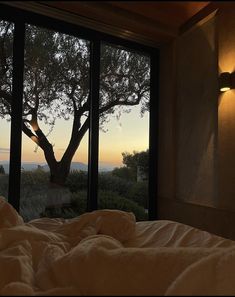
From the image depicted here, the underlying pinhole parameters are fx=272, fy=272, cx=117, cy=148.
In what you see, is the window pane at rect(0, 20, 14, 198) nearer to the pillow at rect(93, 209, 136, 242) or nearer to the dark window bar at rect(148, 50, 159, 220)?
the pillow at rect(93, 209, 136, 242)

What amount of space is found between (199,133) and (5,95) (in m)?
1.79

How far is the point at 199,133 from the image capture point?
2.61m

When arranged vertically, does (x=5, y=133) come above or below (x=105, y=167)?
above

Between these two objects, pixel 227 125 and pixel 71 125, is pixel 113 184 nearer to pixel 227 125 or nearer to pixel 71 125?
pixel 71 125

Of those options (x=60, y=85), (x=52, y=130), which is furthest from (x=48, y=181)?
(x=60, y=85)

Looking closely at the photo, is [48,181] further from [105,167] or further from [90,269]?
[90,269]

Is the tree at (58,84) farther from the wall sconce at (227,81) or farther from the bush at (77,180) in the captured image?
the wall sconce at (227,81)

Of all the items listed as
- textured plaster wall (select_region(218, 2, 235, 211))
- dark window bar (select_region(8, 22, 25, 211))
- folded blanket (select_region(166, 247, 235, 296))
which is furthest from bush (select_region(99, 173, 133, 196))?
folded blanket (select_region(166, 247, 235, 296))

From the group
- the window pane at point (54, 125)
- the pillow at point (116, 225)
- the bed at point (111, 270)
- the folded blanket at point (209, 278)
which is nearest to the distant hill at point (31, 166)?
the window pane at point (54, 125)

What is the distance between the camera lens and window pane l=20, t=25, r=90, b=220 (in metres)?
2.42

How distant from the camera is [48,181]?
2496 millimetres

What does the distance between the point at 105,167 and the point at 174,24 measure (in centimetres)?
230

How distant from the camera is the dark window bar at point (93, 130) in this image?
2.68m

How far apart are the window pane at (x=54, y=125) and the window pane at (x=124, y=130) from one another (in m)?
0.22
